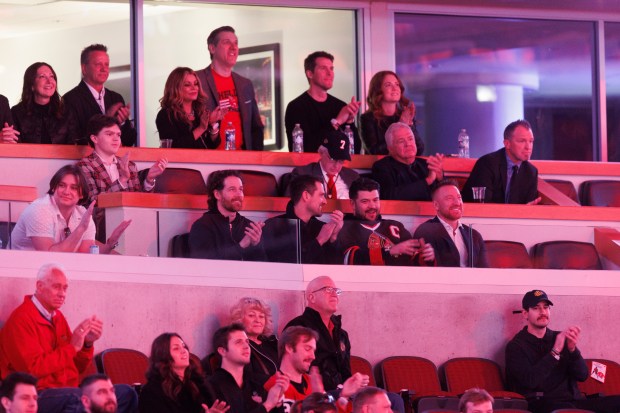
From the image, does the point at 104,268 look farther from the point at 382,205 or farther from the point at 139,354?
the point at 382,205

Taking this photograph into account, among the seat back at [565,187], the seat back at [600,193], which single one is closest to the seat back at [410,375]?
the seat back at [565,187]

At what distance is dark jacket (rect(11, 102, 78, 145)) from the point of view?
10117mm

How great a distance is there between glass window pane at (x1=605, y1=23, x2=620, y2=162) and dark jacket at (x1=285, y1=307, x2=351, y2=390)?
5646mm

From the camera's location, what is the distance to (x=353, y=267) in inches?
363

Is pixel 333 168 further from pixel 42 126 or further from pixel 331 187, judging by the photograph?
pixel 42 126

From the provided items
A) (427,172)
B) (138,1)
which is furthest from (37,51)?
(427,172)

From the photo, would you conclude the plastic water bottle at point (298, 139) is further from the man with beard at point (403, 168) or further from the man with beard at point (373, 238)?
the man with beard at point (373, 238)

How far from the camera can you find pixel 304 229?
905cm

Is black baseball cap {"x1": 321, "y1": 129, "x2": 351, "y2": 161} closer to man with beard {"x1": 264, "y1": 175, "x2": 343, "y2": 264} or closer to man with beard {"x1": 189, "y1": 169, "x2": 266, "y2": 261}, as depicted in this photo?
man with beard {"x1": 264, "y1": 175, "x2": 343, "y2": 264}

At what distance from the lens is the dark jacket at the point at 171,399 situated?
7102mm

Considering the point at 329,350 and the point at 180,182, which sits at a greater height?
the point at 180,182

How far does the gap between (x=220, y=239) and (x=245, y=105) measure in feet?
7.98

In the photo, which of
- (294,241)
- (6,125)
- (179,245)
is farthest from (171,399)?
(6,125)

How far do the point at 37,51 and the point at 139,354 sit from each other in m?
4.68
